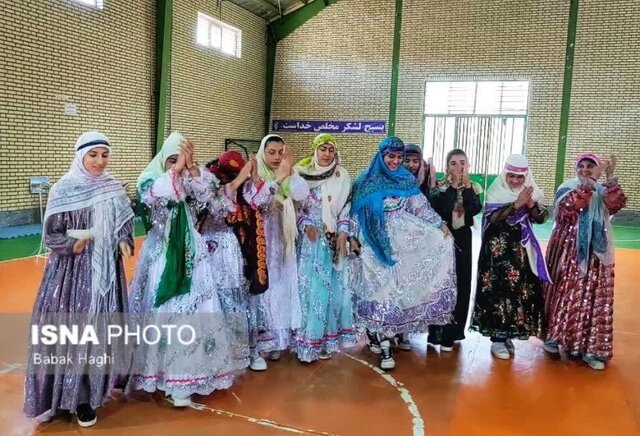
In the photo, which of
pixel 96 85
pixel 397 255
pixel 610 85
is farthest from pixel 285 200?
pixel 610 85

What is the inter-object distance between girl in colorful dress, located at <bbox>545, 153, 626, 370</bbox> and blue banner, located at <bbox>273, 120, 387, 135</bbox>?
10.6 metres

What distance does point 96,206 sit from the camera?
2521 millimetres

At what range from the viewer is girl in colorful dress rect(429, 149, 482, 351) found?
3.57 metres

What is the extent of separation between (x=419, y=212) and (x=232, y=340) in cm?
141

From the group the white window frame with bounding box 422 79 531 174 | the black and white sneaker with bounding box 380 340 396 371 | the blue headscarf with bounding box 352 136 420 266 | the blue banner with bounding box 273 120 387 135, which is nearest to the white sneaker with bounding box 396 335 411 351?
the black and white sneaker with bounding box 380 340 396 371

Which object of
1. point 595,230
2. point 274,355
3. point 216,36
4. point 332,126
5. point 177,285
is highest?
point 216,36

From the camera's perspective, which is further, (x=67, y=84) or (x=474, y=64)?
(x=474, y=64)

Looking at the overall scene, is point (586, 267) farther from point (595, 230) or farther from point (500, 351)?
point (500, 351)

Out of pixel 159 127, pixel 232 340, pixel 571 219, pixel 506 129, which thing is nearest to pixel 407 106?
pixel 506 129

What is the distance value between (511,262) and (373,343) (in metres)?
1.06

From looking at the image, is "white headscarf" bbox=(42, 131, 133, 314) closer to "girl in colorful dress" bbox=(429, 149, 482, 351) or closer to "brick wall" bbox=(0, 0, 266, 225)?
"girl in colorful dress" bbox=(429, 149, 482, 351)

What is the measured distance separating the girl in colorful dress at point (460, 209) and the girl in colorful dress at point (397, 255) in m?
0.22

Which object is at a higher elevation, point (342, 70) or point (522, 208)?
point (342, 70)

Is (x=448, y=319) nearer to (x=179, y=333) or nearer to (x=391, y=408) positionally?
(x=391, y=408)
